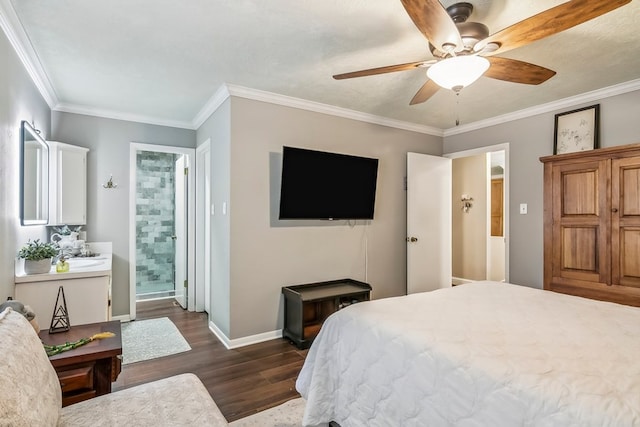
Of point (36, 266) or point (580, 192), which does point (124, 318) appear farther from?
point (580, 192)

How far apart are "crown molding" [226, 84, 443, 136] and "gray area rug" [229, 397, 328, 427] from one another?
2.61 meters

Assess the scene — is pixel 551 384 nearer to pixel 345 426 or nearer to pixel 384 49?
pixel 345 426

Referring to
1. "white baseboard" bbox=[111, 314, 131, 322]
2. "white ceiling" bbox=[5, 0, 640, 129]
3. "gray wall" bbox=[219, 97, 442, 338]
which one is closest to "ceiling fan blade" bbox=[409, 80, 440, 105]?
"white ceiling" bbox=[5, 0, 640, 129]

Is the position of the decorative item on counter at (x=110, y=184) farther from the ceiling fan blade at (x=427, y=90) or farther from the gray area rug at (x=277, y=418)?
the ceiling fan blade at (x=427, y=90)

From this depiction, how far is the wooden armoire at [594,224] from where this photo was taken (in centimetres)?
256

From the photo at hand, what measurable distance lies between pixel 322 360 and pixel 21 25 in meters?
2.74

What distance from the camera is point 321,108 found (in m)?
3.63

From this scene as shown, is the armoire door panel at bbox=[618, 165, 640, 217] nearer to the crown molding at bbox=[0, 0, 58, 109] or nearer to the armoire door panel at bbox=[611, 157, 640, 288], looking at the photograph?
the armoire door panel at bbox=[611, 157, 640, 288]

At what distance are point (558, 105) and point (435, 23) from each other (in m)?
2.73

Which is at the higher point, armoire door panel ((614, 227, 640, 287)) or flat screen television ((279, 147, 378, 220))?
flat screen television ((279, 147, 378, 220))

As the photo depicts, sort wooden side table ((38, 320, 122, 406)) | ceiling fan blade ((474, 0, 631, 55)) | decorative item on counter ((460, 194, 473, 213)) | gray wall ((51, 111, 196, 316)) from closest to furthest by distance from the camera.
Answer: ceiling fan blade ((474, 0, 631, 55))
wooden side table ((38, 320, 122, 406))
gray wall ((51, 111, 196, 316))
decorative item on counter ((460, 194, 473, 213))

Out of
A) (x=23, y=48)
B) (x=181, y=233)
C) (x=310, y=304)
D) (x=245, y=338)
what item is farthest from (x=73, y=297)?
(x=181, y=233)

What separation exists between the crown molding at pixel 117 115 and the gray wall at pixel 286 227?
0.32 metres

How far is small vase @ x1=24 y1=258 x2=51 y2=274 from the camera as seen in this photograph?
90.3 inches
